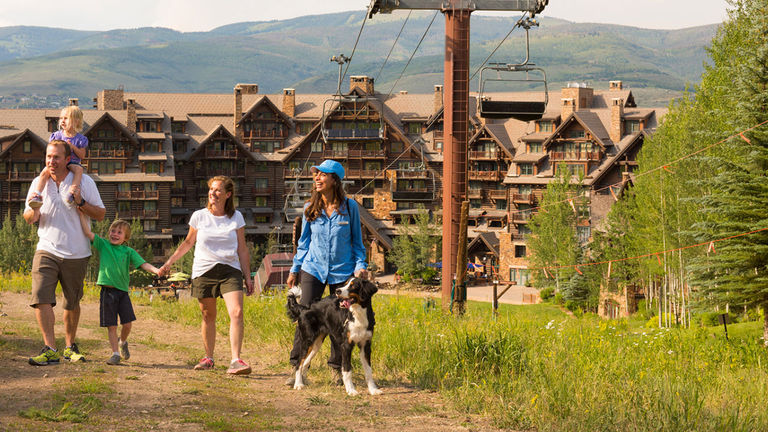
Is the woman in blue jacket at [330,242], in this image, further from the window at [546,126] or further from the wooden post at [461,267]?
the window at [546,126]

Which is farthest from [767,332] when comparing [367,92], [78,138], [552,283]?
[367,92]

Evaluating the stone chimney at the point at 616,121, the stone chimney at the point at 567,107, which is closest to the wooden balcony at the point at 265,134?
the stone chimney at the point at 567,107

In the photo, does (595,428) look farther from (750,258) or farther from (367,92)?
(367,92)

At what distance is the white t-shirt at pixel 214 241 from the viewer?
9602mm

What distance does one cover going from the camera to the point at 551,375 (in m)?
8.33

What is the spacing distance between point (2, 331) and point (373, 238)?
185 ft

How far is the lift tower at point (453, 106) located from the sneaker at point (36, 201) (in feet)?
24.9

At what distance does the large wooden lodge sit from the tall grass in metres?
51.1

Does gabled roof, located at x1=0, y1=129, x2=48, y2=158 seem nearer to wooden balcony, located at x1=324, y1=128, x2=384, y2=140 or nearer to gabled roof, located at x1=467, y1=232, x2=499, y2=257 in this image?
wooden balcony, located at x1=324, y1=128, x2=384, y2=140

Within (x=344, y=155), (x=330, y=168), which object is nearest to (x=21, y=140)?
(x=344, y=155)

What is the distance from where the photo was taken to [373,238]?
67.9 meters

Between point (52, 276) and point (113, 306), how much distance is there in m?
0.92

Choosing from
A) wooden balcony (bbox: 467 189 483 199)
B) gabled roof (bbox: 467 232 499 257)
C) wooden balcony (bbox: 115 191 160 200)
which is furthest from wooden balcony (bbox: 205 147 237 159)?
gabled roof (bbox: 467 232 499 257)

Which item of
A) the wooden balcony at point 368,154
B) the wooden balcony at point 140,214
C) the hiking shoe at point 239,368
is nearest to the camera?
the hiking shoe at point 239,368
